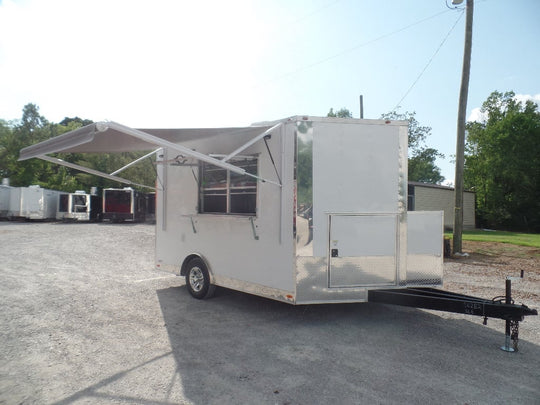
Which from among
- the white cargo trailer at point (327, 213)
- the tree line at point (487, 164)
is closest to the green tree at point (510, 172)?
the tree line at point (487, 164)

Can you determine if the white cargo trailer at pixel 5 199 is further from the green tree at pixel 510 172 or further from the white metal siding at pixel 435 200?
the green tree at pixel 510 172

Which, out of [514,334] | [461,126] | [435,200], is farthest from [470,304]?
[435,200]

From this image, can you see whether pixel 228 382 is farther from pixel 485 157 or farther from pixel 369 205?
pixel 485 157

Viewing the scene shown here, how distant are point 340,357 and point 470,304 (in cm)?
156

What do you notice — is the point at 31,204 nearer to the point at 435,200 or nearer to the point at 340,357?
the point at 435,200

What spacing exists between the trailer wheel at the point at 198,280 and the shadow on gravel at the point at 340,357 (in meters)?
0.38

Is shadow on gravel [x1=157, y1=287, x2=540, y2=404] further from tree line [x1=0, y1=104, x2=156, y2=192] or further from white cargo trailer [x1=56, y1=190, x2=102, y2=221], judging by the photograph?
tree line [x1=0, y1=104, x2=156, y2=192]

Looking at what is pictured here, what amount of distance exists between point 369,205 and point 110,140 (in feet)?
12.5

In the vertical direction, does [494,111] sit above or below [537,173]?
above

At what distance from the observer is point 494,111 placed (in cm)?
3881

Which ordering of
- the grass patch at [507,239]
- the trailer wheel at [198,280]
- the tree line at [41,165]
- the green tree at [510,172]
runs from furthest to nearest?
the tree line at [41,165] < the green tree at [510,172] < the grass patch at [507,239] < the trailer wheel at [198,280]

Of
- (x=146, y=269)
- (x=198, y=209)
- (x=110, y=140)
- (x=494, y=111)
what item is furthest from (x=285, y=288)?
(x=494, y=111)

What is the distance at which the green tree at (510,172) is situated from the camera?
102 feet

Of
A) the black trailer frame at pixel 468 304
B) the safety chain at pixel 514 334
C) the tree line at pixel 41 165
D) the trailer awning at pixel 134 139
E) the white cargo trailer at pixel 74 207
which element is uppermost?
the tree line at pixel 41 165
